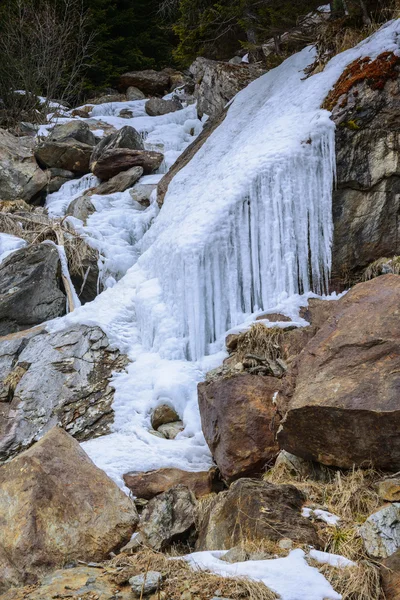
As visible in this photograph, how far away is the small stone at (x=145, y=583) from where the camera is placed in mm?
2430

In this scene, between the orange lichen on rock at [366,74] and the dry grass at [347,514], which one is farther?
the orange lichen on rock at [366,74]

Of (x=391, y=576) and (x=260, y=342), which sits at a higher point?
(x=260, y=342)

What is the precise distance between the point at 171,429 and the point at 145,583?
2934 mm

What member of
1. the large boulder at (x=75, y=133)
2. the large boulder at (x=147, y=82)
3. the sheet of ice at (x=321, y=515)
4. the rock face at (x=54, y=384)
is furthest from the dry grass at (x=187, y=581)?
the large boulder at (x=147, y=82)

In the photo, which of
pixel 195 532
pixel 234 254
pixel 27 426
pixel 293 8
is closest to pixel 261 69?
pixel 293 8

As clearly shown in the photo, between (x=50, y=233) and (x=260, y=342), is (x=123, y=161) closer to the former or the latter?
(x=50, y=233)

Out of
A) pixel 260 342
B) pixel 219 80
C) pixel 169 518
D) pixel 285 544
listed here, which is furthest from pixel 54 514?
pixel 219 80

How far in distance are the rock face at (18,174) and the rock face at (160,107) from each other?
4467 millimetres

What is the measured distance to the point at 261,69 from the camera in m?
10.7

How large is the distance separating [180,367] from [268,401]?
66.2 inches

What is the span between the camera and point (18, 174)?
11.6 meters

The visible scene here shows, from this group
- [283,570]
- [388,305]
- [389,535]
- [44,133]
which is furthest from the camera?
[44,133]

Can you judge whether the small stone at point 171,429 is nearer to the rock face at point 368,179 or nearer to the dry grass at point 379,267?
the rock face at point 368,179

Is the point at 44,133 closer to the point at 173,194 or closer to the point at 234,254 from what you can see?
the point at 173,194
